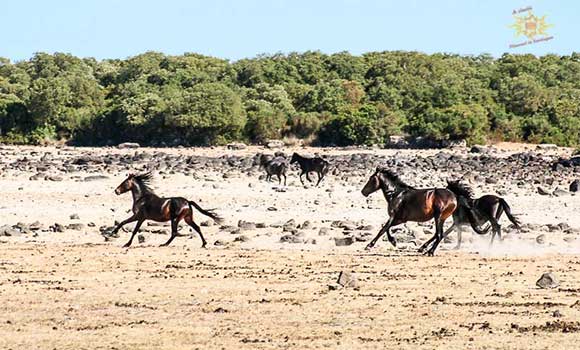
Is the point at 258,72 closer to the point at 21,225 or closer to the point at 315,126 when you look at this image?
the point at 315,126

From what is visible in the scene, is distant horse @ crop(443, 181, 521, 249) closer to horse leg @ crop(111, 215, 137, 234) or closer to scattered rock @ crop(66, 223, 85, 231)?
horse leg @ crop(111, 215, 137, 234)

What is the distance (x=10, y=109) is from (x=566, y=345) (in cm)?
6364

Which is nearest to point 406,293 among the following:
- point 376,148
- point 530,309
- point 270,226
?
point 530,309

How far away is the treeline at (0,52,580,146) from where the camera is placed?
63.2 metres

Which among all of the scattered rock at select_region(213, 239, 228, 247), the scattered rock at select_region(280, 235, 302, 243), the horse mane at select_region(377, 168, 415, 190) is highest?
the horse mane at select_region(377, 168, 415, 190)

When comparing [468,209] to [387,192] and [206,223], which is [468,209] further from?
[206,223]

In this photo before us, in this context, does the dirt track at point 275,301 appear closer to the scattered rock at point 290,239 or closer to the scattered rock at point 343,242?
the scattered rock at point 343,242

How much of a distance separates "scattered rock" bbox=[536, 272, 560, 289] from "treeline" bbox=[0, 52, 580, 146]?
150ft

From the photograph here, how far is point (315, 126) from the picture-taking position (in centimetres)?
6550

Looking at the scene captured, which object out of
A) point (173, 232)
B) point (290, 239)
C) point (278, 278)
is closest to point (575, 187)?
point (290, 239)

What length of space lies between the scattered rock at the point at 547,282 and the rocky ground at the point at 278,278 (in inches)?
3.4

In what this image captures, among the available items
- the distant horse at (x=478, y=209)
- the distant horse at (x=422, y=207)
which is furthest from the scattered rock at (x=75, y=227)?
the distant horse at (x=478, y=209)

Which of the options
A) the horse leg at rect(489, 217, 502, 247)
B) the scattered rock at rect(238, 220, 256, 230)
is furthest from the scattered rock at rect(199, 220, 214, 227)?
the horse leg at rect(489, 217, 502, 247)

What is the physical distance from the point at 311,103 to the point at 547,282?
60923mm
